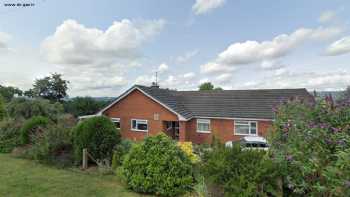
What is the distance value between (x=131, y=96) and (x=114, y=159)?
1300cm

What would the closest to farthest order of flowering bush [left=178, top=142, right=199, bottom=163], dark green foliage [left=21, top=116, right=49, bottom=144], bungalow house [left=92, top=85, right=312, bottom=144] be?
flowering bush [left=178, top=142, right=199, bottom=163]
dark green foliage [left=21, top=116, right=49, bottom=144]
bungalow house [left=92, top=85, right=312, bottom=144]

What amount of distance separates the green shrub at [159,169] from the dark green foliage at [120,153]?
5.59 feet

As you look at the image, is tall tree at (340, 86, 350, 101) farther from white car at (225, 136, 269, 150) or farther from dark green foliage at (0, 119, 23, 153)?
dark green foliage at (0, 119, 23, 153)

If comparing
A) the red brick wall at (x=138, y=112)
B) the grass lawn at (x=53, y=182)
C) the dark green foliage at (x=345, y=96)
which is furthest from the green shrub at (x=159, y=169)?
the red brick wall at (x=138, y=112)

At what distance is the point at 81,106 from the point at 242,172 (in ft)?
129

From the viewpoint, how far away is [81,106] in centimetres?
3903

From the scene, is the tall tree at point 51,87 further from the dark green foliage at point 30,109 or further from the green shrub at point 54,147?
the green shrub at point 54,147

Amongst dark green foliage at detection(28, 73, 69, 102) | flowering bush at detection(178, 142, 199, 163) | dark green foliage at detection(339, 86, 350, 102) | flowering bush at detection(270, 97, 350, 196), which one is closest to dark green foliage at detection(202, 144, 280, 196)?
flowering bush at detection(270, 97, 350, 196)

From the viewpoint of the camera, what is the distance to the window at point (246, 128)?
1777 centimetres

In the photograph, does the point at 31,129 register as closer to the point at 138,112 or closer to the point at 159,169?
the point at 159,169

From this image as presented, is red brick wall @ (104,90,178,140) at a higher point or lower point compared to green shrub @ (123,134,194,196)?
higher

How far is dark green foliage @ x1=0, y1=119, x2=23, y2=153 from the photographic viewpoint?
503 inches

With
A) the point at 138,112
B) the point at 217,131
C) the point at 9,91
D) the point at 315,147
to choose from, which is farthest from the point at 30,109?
the point at 9,91

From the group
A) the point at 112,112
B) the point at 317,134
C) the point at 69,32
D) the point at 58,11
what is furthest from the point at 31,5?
the point at 112,112
